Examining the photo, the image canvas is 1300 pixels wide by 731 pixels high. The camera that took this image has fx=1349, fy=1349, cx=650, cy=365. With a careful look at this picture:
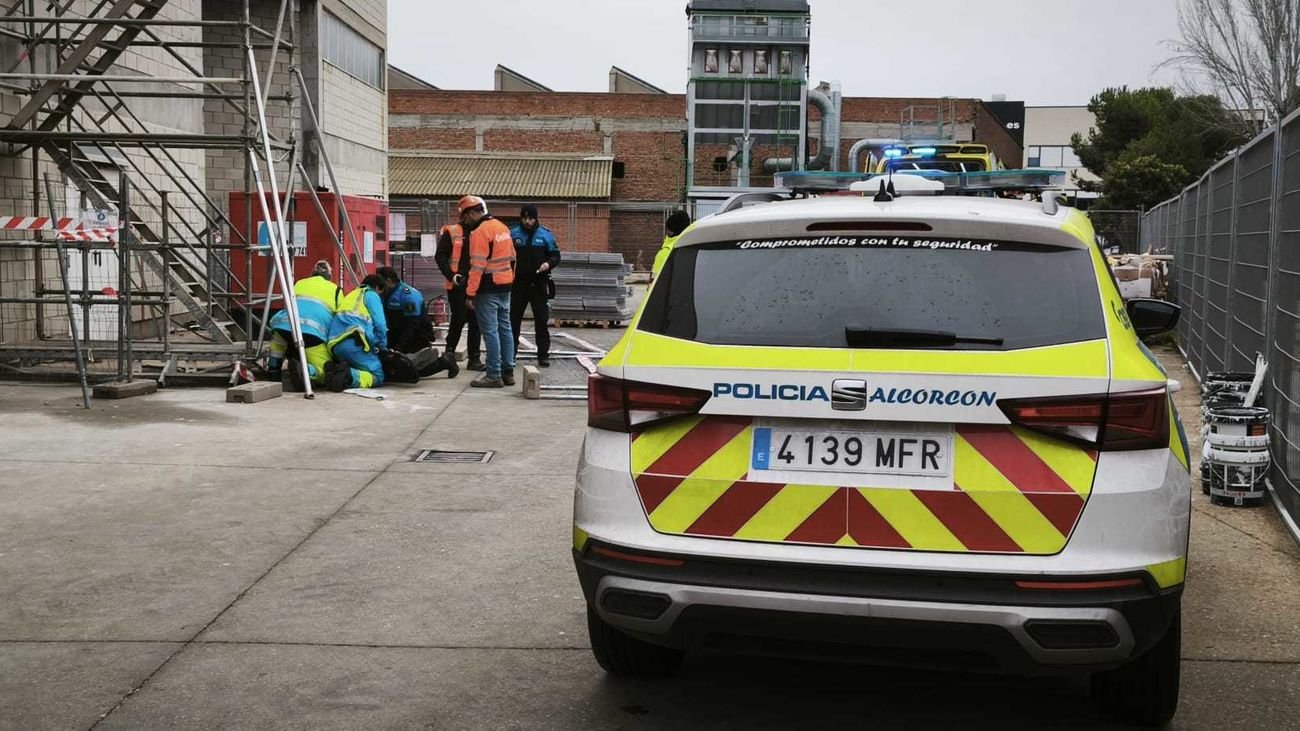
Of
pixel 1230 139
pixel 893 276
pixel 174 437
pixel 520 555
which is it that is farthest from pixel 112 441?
pixel 1230 139

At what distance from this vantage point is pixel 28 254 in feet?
45.9

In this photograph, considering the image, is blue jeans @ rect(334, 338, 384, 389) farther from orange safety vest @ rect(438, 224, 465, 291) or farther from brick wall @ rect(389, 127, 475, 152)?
brick wall @ rect(389, 127, 475, 152)

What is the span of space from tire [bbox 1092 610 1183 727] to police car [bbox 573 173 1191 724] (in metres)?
0.01

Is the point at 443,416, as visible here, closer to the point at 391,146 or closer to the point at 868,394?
the point at 868,394

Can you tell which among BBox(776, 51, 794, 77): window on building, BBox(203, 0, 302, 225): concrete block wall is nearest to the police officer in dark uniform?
BBox(203, 0, 302, 225): concrete block wall

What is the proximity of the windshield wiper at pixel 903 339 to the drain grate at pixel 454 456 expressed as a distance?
18.2 feet

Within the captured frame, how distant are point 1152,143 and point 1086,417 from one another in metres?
52.3

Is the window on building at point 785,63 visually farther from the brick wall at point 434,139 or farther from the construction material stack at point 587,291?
the construction material stack at point 587,291

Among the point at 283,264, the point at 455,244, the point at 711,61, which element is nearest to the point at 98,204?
the point at 283,264

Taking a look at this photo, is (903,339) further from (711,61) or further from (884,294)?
(711,61)

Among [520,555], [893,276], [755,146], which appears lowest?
[520,555]

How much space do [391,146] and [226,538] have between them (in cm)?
5563

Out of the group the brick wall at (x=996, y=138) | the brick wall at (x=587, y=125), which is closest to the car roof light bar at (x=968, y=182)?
the brick wall at (x=587, y=125)

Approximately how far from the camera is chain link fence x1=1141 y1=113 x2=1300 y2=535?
726 cm
